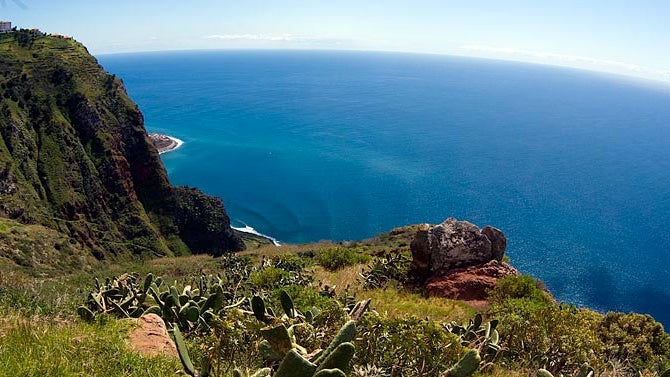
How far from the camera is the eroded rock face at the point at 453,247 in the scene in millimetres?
15414

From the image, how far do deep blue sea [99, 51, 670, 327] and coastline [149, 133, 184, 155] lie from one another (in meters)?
2.48

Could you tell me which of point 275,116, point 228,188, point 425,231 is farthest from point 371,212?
point 275,116

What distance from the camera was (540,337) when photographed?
30.3 ft

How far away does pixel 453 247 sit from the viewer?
605 inches

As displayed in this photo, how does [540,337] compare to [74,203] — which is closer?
[540,337]

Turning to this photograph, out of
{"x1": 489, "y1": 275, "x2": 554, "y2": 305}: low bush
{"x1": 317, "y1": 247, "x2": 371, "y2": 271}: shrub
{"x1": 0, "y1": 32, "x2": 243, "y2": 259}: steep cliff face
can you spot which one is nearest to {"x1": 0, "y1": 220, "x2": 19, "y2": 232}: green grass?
{"x1": 0, "y1": 32, "x2": 243, "y2": 259}: steep cliff face

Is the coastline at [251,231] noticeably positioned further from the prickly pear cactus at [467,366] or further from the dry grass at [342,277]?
the prickly pear cactus at [467,366]

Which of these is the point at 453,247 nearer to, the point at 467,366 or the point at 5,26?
the point at 467,366

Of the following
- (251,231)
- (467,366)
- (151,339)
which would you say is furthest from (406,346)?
(251,231)

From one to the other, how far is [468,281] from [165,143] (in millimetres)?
112222

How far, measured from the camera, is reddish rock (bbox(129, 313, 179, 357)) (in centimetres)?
545

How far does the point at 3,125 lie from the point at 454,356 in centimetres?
6451

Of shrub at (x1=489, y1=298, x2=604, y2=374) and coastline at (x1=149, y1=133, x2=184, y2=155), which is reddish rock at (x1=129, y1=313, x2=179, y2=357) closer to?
shrub at (x1=489, y1=298, x2=604, y2=374)

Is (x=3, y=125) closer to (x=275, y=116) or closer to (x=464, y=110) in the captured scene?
(x=275, y=116)
